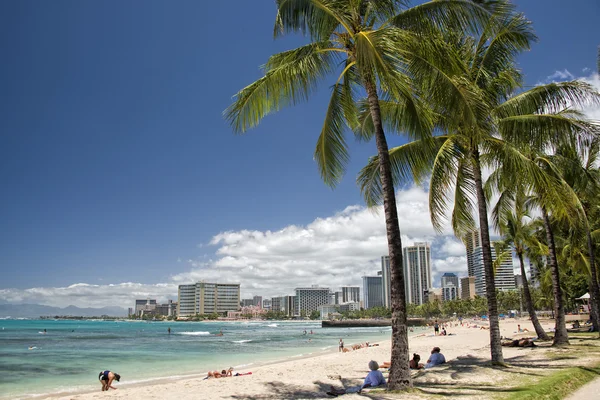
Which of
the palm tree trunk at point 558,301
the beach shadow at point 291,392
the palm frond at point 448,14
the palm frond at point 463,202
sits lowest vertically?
the beach shadow at point 291,392

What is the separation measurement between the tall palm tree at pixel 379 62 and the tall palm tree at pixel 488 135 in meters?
1.33

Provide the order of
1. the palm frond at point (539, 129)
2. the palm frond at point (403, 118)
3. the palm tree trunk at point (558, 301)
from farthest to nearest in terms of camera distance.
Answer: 1. the palm tree trunk at point (558, 301)
2. the palm frond at point (539, 129)
3. the palm frond at point (403, 118)

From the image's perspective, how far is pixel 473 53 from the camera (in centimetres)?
1088

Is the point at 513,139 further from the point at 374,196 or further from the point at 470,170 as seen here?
the point at 374,196

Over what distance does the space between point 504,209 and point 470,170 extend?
582 cm

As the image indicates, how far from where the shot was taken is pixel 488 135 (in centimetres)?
935

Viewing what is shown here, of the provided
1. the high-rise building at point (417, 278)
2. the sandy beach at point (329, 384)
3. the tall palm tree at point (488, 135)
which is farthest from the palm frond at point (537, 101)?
the high-rise building at point (417, 278)

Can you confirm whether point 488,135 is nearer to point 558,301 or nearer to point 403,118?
point 403,118

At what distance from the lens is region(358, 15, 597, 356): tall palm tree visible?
9.44 meters

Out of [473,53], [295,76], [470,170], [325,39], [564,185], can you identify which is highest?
[473,53]

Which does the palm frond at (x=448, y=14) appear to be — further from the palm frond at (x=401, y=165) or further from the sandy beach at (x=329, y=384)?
the sandy beach at (x=329, y=384)

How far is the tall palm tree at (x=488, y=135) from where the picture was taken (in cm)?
944

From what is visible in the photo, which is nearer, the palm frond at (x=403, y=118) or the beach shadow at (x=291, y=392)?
the palm frond at (x=403, y=118)

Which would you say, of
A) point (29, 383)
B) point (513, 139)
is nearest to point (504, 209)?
point (513, 139)
